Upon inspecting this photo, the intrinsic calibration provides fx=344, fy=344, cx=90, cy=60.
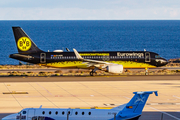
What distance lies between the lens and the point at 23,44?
198 feet

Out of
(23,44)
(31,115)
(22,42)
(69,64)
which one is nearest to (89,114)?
(31,115)

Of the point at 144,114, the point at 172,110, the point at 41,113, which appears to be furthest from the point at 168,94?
the point at 41,113

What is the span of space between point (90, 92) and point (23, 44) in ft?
68.8

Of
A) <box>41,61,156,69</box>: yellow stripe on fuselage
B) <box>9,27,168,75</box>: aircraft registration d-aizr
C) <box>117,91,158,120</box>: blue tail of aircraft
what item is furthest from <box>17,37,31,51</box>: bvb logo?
<box>117,91,158,120</box>: blue tail of aircraft

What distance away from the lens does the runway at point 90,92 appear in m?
36.1

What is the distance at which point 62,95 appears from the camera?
139 feet

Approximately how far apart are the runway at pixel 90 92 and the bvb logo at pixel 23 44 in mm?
6207

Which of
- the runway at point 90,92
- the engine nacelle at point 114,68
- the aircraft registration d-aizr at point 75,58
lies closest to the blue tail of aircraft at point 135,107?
the runway at point 90,92

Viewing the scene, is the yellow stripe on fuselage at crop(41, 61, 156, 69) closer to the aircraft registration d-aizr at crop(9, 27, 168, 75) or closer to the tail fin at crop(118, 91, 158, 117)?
the aircraft registration d-aizr at crop(9, 27, 168, 75)

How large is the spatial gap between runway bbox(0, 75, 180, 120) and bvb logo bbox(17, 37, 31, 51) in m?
6.21

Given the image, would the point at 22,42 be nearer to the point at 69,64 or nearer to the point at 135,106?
the point at 69,64

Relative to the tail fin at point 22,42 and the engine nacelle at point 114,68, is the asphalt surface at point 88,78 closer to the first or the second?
the engine nacelle at point 114,68

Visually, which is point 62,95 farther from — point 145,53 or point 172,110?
point 145,53

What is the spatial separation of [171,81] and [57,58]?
19.7 m
